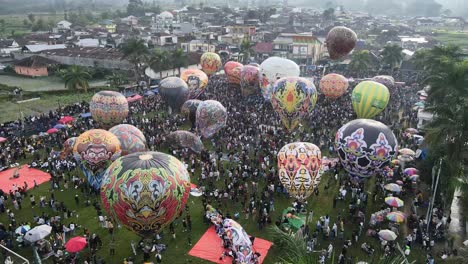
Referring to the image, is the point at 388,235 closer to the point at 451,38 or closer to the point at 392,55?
the point at 392,55

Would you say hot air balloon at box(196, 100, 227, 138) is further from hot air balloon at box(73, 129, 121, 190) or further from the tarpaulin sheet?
the tarpaulin sheet

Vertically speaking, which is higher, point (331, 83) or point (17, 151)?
point (331, 83)

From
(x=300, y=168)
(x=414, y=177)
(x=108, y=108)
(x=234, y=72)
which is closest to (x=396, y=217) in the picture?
(x=300, y=168)

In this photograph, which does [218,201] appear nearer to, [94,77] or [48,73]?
[94,77]

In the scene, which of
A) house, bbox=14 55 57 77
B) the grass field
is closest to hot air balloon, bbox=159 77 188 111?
house, bbox=14 55 57 77

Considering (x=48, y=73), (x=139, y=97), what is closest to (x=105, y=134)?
(x=139, y=97)

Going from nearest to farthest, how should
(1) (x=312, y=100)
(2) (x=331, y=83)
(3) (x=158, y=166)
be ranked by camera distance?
(3) (x=158, y=166) < (1) (x=312, y=100) < (2) (x=331, y=83)
